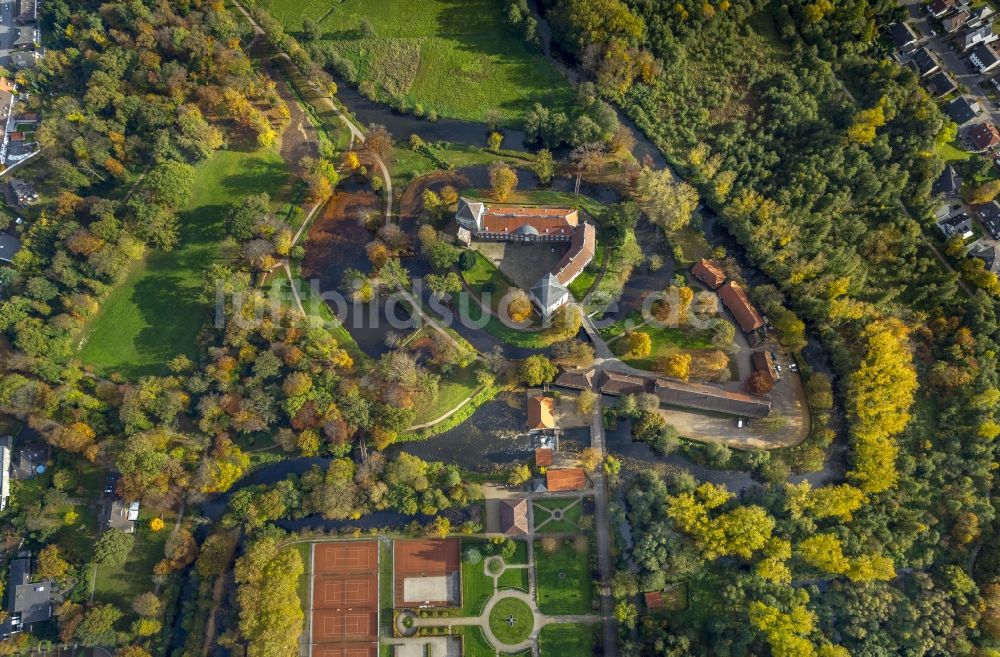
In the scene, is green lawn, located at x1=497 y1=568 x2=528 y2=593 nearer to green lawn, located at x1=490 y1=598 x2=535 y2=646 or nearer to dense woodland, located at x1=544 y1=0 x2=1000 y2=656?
green lawn, located at x1=490 y1=598 x2=535 y2=646

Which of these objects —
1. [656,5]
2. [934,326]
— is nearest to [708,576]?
[934,326]

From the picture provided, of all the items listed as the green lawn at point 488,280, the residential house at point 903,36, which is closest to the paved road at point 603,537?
the green lawn at point 488,280

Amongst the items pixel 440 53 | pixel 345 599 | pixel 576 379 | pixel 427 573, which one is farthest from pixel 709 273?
pixel 345 599

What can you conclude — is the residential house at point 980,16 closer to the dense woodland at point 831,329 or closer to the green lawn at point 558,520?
the dense woodland at point 831,329

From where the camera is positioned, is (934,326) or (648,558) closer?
(648,558)

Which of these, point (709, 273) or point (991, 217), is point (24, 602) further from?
point (991, 217)

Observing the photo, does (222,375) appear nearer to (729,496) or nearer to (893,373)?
(729,496)
